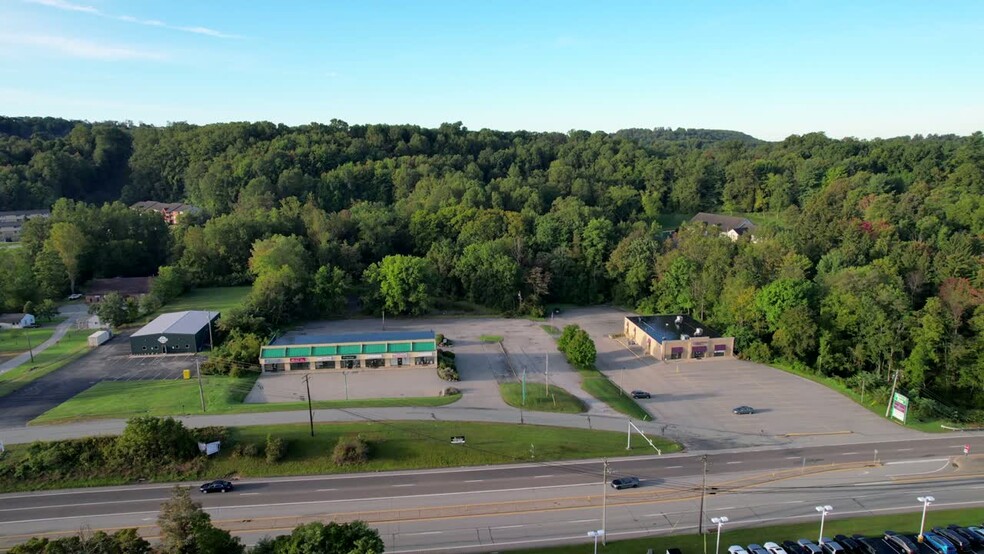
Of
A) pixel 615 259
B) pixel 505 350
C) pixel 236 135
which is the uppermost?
pixel 236 135

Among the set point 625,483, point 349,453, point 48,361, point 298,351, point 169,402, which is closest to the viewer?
point 625,483

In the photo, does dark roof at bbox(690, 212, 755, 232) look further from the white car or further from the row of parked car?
the white car

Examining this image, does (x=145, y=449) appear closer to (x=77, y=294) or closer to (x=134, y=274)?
(x=77, y=294)

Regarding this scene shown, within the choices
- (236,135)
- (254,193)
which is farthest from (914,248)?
(236,135)

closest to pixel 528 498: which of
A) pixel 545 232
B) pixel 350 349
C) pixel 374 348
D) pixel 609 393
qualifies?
pixel 609 393

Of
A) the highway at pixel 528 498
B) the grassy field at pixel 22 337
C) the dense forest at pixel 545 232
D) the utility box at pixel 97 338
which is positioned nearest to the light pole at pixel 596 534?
the highway at pixel 528 498

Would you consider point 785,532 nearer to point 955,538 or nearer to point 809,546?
point 809,546

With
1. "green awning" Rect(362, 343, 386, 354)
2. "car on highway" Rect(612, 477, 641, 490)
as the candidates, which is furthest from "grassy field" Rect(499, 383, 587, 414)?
"green awning" Rect(362, 343, 386, 354)
